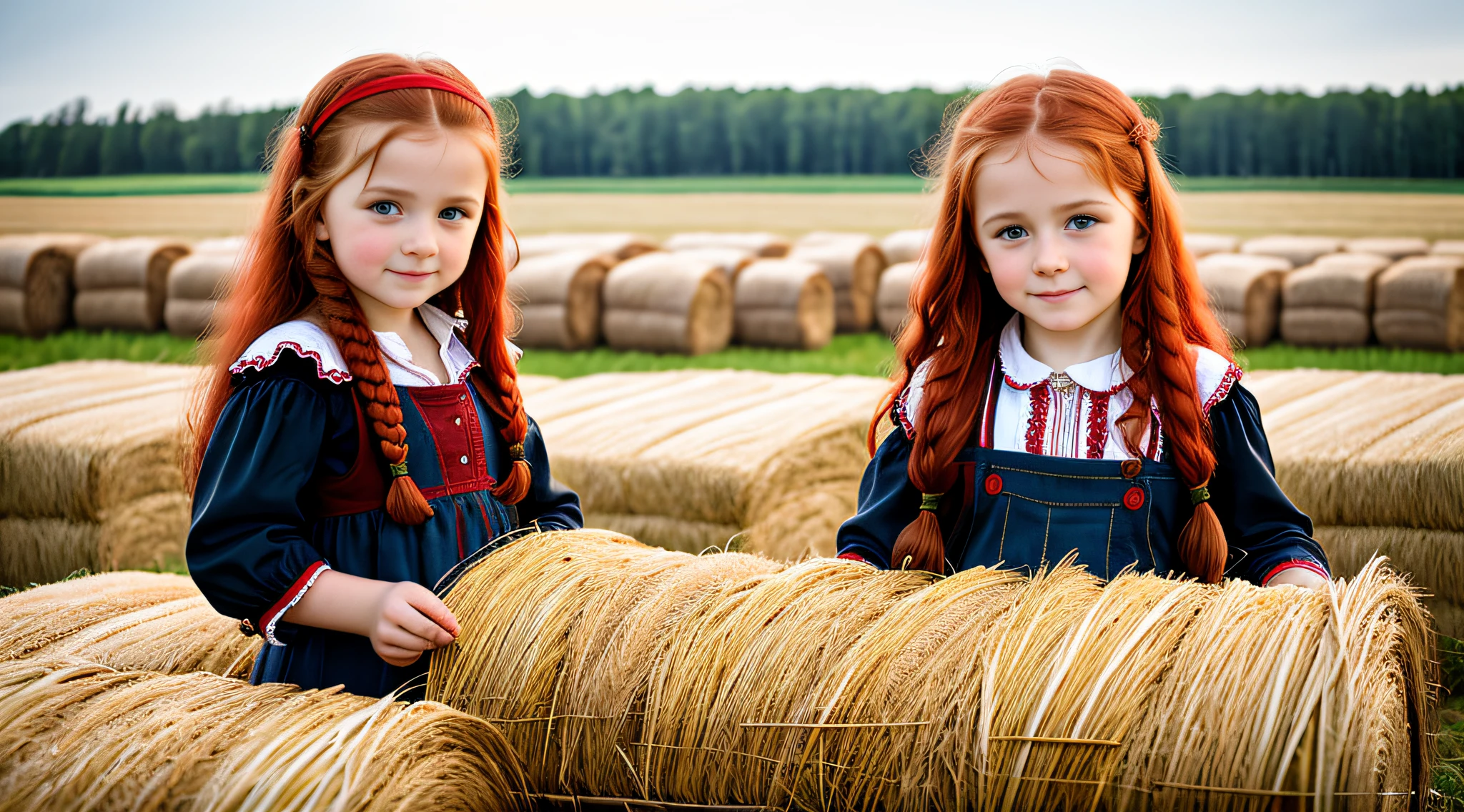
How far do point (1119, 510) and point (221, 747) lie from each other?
1533 mm

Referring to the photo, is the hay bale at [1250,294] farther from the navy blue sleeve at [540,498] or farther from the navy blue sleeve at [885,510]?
the navy blue sleeve at [540,498]

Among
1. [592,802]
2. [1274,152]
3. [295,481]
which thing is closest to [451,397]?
[295,481]

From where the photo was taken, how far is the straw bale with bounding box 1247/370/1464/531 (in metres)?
3.54

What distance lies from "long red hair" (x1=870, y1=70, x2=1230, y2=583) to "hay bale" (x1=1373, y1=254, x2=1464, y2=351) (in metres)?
6.19

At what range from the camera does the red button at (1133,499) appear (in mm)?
2096

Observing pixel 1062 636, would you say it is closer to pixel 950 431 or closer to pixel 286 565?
pixel 950 431

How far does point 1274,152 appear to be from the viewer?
335 inches

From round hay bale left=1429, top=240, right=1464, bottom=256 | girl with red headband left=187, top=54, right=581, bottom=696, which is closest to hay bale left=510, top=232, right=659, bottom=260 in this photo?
round hay bale left=1429, top=240, right=1464, bottom=256

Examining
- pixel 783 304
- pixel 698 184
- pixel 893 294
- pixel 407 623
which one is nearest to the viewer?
pixel 407 623

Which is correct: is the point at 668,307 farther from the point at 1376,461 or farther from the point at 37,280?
the point at 1376,461

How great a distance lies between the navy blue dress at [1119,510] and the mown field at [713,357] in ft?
16.9

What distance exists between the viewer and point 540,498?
2416mm

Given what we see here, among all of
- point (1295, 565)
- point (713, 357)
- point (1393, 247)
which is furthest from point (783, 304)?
point (1295, 565)

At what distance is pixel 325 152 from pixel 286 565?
735 mm
